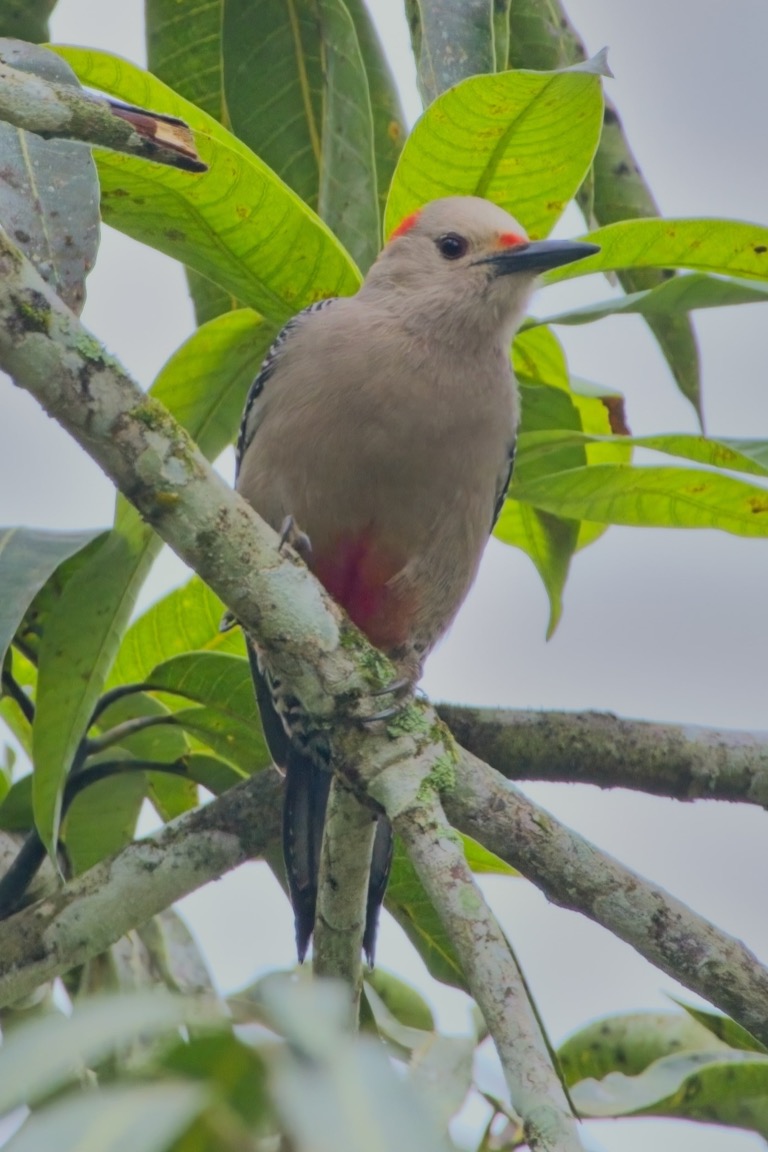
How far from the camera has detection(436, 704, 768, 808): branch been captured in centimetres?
337

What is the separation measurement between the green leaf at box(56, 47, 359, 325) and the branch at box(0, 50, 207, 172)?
3.81 ft

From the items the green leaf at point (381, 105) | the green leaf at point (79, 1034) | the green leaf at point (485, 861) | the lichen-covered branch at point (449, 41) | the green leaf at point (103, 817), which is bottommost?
the green leaf at point (79, 1034)

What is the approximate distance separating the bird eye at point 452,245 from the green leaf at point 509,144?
0.27 meters

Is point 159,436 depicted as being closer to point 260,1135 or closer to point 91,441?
point 91,441

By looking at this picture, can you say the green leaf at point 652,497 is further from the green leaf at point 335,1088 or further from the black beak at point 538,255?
the green leaf at point 335,1088

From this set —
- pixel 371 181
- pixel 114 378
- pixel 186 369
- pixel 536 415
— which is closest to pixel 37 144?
pixel 114 378

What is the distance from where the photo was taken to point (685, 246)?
3.84 m

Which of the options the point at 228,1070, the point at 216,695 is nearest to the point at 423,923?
the point at 216,695

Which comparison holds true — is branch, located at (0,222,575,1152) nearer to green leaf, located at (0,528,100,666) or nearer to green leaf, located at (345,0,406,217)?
green leaf, located at (0,528,100,666)

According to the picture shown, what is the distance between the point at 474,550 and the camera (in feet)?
13.3

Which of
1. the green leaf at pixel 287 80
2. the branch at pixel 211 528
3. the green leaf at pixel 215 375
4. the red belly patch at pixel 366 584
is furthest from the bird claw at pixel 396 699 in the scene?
the green leaf at pixel 287 80

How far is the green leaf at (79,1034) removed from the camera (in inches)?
34.5

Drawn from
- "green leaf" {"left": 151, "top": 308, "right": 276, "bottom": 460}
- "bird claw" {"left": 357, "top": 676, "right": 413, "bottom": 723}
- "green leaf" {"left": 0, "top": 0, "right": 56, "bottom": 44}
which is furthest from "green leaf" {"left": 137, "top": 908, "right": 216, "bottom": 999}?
"green leaf" {"left": 0, "top": 0, "right": 56, "bottom": 44}

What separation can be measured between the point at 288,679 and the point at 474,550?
149 centimetres
